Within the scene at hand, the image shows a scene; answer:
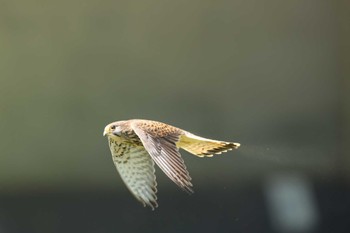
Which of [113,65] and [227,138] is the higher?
[113,65]

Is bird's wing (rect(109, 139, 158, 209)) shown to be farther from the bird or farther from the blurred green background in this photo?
the blurred green background

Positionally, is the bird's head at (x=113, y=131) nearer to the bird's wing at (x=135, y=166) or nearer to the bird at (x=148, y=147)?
the bird at (x=148, y=147)

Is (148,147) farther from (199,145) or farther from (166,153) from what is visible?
(199,145)

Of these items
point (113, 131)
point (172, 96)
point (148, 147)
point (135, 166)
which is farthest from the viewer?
point (172, 96)

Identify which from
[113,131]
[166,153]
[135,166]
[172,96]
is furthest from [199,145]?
[172,96]

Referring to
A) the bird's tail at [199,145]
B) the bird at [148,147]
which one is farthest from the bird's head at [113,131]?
the bird's tail at [199,145]
